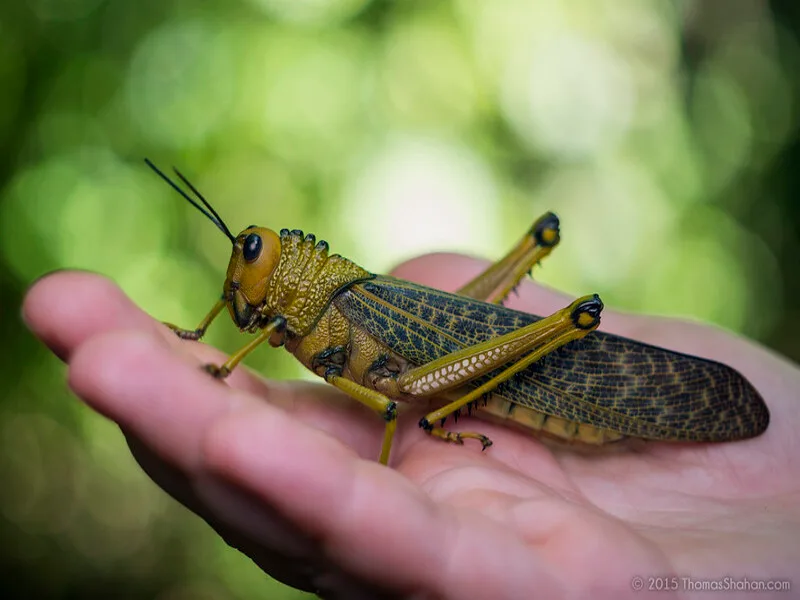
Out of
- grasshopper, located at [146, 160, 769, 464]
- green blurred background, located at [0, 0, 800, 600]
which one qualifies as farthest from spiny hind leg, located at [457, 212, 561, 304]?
green blurred background, located at [0, 0, 800, 600]

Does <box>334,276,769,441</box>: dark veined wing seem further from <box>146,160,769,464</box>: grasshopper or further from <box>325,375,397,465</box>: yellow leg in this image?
<box>325,375,397,465</box>: yellow leg

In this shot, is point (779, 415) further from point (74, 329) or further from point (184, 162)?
point (184, 162)

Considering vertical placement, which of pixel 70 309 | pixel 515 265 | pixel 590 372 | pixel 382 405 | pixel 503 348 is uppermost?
pixel 515 265

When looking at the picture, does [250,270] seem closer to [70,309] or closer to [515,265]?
[70,309]

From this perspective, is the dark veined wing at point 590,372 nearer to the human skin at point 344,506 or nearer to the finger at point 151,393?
the human skin at point 344,506

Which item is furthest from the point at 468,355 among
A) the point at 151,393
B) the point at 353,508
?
the point at 151,393

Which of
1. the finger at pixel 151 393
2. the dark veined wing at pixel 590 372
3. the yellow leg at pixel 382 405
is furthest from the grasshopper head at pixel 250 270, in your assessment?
the finger at pixel 151 393
